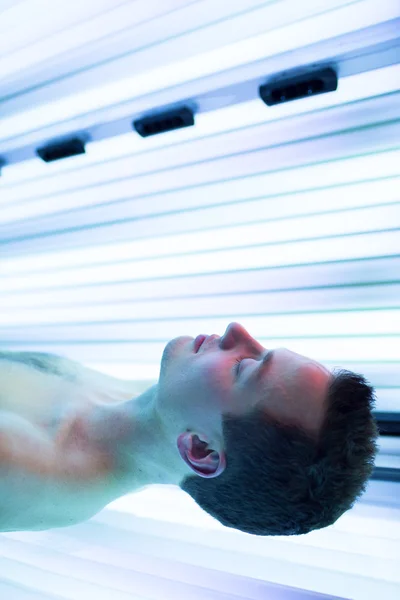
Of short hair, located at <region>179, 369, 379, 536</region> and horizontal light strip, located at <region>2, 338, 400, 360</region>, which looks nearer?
short hair, located at <region>179, 369, 379, 536</region>

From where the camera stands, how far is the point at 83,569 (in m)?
2.82

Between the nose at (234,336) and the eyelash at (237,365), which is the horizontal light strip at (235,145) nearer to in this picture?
→ the nose at (234,336)

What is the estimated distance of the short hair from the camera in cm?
178

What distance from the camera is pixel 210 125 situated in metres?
1.84

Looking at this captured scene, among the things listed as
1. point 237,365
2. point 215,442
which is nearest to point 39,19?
point 237,365

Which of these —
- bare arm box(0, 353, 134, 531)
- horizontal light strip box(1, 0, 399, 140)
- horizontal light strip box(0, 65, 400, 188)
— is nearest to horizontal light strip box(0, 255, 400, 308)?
bare arm box(0, 353, 134, 531)

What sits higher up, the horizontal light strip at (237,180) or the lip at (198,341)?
the horizontal light strip at (237,180)

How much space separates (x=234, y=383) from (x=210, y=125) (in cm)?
90

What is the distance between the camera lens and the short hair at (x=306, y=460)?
5.83 feet

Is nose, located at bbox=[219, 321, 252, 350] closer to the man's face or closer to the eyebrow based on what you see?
the man's face

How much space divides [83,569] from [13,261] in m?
1.65

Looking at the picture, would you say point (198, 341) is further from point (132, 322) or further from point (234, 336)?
point (132, 322)

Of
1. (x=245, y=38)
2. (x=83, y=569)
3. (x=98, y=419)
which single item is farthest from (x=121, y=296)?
(x=83, y=569)

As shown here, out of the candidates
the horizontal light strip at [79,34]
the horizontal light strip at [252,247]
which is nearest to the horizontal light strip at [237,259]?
the horizontal light strip at [252,247]
